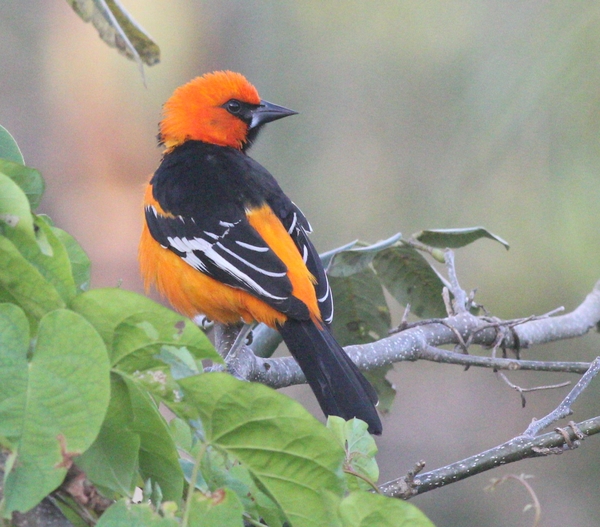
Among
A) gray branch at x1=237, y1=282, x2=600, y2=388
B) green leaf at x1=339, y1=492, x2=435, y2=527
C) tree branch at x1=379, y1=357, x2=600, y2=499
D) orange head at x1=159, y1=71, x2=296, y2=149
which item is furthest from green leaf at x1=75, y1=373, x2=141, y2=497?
orange head at x1=159, y1=71, x2=296, y2=149

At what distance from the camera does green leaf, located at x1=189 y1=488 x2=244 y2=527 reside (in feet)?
2.80

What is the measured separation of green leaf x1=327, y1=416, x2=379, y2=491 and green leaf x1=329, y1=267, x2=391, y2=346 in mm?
1610

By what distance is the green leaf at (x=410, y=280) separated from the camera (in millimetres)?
2807

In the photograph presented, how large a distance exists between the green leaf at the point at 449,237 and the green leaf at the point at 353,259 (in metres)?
0.20

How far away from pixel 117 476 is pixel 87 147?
285 inches

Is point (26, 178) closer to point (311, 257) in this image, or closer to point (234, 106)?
point (311, 257)

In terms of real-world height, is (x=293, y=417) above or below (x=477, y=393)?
above

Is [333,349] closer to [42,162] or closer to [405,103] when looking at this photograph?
[405,103]

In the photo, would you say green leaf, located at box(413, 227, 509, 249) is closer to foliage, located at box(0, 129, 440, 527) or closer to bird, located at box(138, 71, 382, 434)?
bird, located at box(138, 71, 382, 434)

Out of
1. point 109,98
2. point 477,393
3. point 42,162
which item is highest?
point 109,98

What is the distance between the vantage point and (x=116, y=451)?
88 cm

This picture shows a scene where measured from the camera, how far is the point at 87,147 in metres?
7.72

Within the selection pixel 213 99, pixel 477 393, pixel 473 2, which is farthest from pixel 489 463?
pixel 477 393

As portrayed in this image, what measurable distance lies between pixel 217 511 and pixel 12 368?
0.88 feet
